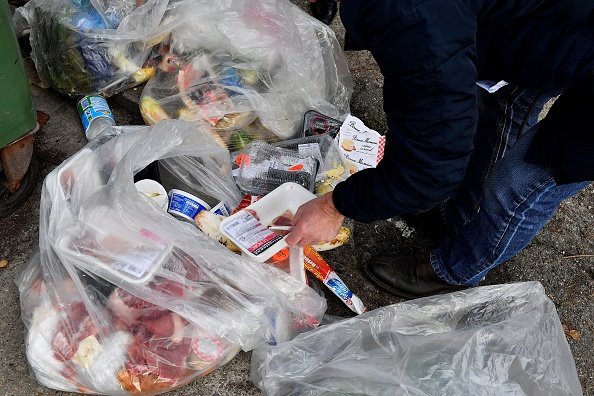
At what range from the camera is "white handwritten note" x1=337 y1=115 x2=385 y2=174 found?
195cm

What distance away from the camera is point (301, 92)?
197 centimetres

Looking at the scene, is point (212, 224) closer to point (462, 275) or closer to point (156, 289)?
point (156, 289)

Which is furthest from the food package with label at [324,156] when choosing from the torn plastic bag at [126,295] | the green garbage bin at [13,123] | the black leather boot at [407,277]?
the green garbage bin at [13,123]

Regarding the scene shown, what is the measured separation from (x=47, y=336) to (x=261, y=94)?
103 centimetres

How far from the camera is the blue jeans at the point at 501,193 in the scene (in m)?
1.34

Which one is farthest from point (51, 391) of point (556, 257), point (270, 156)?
point (556, 257)

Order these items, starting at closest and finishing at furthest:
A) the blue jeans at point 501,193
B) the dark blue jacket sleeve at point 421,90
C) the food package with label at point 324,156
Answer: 1. the dark blue jacket sleeve at point 421,90
2. the blue jeans at point 501,193
3. the food package with label at point 324,156

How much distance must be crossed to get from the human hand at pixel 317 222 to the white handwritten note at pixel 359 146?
68cm

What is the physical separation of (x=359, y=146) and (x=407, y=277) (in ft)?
1.63

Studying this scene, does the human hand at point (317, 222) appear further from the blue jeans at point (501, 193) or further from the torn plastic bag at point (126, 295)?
the blue jeans at point (501, 193)

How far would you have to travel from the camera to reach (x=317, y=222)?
4.09 ft

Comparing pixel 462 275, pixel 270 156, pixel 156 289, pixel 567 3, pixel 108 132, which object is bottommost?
pixel 462 275

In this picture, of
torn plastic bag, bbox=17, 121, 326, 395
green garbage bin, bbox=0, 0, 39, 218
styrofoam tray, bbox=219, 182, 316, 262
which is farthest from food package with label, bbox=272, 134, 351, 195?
green garbage bin, bbox=0, 0, 39, 218

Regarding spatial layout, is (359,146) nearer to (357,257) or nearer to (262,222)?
(357,257)
